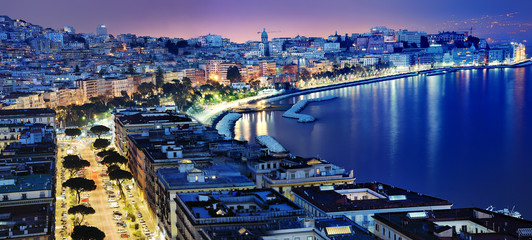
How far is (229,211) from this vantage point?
41.9 feet

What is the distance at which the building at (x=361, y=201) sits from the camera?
14.3 metres

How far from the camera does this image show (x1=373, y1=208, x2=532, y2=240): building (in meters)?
11.3

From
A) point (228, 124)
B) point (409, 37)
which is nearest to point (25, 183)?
point (228, 124)

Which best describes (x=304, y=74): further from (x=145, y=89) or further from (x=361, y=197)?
(x=361, y=197)

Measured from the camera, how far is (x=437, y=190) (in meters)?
24.1

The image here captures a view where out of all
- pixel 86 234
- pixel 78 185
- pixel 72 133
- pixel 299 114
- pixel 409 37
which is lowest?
pixel 299 114

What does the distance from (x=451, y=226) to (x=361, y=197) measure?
375 cm

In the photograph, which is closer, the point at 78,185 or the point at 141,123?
the point at 78,185

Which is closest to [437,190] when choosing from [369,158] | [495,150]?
[369,158]

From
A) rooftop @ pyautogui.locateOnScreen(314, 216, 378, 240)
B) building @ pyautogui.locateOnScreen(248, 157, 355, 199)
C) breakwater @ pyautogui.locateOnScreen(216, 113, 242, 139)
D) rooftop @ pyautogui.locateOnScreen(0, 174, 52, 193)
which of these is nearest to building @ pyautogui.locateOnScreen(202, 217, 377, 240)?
rooftop @ pyautogui.locateOnScreen(314, 216, 378, 240)

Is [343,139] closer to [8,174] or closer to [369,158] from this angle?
[369,158]

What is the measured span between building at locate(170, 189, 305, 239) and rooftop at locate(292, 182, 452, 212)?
4.00 ft

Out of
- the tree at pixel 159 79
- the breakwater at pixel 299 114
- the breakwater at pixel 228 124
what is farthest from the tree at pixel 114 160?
the tree at pixel 159 79

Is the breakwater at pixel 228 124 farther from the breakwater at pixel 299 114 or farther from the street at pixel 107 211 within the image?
the street at pixel 107 211
